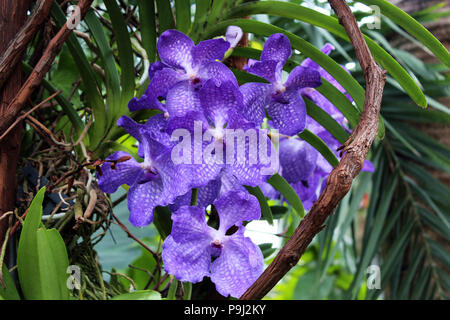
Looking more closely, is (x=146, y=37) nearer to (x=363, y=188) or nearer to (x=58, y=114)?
(x=58, y=114)

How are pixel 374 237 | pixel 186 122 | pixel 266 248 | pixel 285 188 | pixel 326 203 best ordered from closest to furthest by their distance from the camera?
pixel 326 203 < pixel 186 122 < pixel 285 188 < pixel 266 248 < pixel 374 237

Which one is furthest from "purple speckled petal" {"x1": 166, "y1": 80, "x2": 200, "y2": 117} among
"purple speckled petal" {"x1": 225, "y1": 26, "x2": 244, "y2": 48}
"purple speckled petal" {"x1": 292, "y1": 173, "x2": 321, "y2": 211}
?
"purple speckled petal" {"x1": 292, "y1": 173, "x2": 321, "y2": 211}

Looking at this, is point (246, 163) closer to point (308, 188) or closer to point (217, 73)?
point (217, 73)

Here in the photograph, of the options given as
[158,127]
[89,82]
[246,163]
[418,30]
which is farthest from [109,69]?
[418,30]

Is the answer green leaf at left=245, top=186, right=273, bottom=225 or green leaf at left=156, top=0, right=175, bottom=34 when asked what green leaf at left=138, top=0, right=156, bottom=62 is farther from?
green leaf at left=245, top=186, right=273, bottom=225

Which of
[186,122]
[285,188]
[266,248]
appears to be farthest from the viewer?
[266,248]

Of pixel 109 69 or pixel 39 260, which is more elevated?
pixel 109 69

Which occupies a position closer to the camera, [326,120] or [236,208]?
[236,208]
